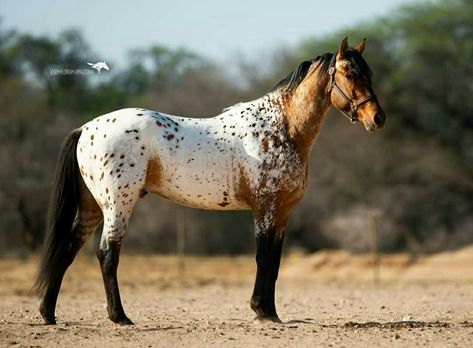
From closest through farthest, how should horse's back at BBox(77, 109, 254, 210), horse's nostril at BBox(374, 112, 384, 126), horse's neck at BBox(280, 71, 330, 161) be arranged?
1. horse's nostril at BBox(374, 112, 384, 126)
2. horse's back at BBox(77, 109, 254, 210)
3. horse's neck at BBox(280, 71, 330, 161)

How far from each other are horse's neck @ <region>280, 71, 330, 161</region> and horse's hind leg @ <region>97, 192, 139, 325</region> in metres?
1.64

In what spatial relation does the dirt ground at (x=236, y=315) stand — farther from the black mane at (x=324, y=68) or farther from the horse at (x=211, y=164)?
the black mane at (x=324, y=68)

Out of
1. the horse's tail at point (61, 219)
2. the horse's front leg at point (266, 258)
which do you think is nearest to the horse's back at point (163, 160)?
the horse's tail at point (61, 219)

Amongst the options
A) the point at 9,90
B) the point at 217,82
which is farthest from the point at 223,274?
the point at 217,82

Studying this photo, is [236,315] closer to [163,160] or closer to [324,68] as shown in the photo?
[163,160]

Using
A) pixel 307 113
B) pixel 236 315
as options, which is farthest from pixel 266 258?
pixel 236 315

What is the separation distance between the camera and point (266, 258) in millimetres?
7680

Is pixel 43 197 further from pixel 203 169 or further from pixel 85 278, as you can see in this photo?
pixel 203 169

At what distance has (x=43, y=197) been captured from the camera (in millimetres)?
22750

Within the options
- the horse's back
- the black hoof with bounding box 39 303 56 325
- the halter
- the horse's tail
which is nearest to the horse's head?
the halter

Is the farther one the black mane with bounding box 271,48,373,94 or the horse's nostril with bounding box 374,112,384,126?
the black mane with bounding box 271,48,373,94

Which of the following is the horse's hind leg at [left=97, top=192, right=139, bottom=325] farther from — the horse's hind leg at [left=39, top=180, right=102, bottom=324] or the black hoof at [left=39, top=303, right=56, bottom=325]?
the black hoof at [left=39, top=303, right=56, bottom=325]

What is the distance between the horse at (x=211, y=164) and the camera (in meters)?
7.68

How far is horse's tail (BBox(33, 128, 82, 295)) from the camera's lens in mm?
7945
